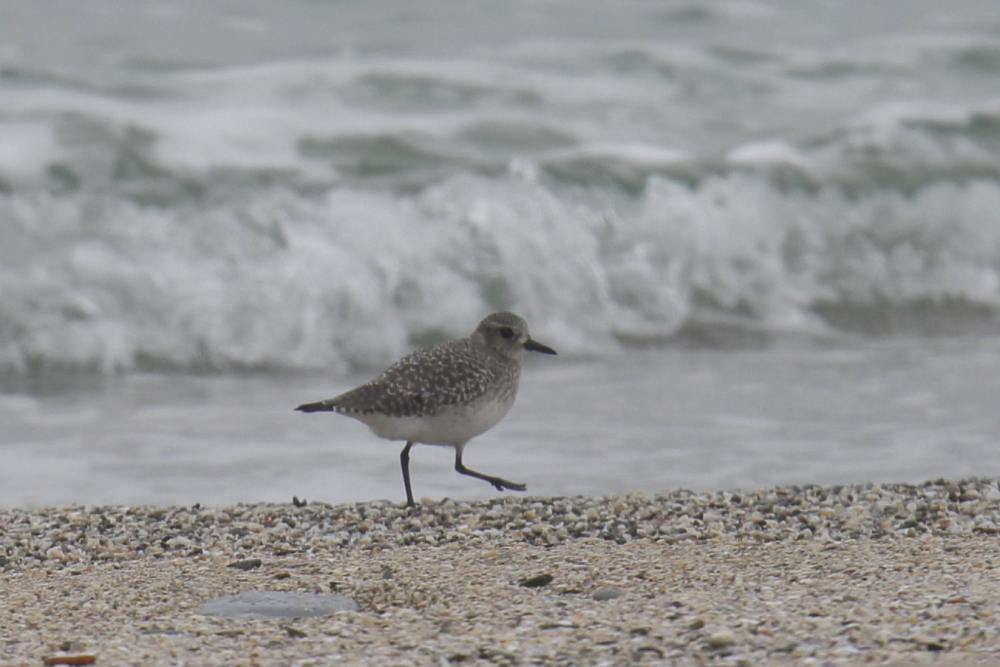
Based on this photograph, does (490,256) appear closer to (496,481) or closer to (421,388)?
(496,481)

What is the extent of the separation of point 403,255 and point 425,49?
6123mm

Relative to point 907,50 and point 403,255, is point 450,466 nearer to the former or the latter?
point 403,255

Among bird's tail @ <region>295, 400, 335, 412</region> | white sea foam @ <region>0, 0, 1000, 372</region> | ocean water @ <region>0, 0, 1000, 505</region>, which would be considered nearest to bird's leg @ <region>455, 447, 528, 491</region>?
ocean water @ <region>0, 0, 1000, 505</region>

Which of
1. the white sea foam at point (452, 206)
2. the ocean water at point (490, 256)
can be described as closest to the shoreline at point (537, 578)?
the ocean water at point (490, 256)

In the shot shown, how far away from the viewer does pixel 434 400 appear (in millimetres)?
5457

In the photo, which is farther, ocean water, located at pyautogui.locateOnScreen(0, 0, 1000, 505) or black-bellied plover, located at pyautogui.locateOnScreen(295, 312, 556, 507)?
ocean water, located at pyautogui.locateOnScreen(0, 0, 1000, 505)

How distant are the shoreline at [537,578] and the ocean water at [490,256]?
852 mm

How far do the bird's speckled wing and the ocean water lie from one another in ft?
2.04

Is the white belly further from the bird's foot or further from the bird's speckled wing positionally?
the bird's foot

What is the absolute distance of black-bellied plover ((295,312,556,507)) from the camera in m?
5.44

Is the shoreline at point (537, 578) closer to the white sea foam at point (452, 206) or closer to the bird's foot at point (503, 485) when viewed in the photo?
the bird's foot at point (503, 485)

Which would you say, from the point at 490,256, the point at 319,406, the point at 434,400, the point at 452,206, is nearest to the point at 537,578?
the point at 434,400

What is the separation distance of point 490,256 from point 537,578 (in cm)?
564

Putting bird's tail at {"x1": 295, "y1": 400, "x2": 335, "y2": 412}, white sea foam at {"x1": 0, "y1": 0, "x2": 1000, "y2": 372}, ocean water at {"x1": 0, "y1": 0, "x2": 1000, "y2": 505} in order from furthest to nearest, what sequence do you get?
1. white sea foam at {"x1": 0, "y1": 0, "x2": 1000, "y2": 372}
2. ocean water at {"x1": 0, "y1": 0, "x2": 1000, "y2": 505}
3. bird's tail at {"x1": 295, "y1": 400, "x2": 335, "y2": 412}
